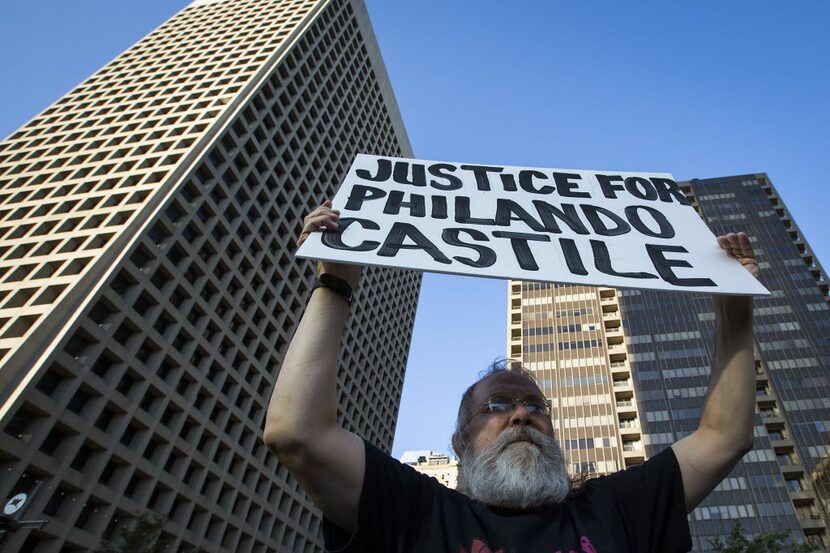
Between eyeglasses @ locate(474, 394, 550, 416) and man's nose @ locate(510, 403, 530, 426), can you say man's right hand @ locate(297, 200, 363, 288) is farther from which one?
man's nose @ locate(510, 403, 530, 426)

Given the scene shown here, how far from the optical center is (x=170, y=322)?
3319 cm

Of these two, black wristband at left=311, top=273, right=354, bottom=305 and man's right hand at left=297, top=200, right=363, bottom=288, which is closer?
black wristband at left=311, top=273, right=354, bottom=305

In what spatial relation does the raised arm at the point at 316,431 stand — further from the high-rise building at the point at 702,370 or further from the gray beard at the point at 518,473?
the high-rise building at the point at 702,370

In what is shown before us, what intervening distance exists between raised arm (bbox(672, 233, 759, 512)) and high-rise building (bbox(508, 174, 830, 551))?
5618cm

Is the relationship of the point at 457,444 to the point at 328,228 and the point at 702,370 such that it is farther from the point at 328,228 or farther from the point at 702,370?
the point at 702,370

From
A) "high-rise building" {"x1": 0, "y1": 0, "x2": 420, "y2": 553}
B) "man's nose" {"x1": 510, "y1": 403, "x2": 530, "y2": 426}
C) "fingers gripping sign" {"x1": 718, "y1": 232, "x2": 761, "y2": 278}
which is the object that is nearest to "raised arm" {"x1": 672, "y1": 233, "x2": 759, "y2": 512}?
"fingers gripping sign" {"x1": 718, "y1": 232, "x2": 761, "y2": 278}

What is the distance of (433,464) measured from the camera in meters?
141

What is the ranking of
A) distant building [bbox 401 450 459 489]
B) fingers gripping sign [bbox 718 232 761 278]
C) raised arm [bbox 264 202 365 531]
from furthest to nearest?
distant building [bbox 401 450 459 489]
fingers gripping sign [bbox 718 232 761 278]
raised arm [bbox 264 202 365 531]

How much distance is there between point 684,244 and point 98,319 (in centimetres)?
3144

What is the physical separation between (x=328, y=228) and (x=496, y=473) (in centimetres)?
174

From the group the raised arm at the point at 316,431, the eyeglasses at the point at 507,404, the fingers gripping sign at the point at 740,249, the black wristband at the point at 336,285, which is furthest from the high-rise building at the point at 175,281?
the fingers gripping sign at the point at 740,249

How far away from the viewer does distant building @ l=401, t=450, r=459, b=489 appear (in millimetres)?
129312

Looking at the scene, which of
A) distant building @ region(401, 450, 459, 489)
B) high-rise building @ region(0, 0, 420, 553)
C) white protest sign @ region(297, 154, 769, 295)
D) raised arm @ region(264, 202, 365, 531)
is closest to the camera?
raised arm @ region(264, 202, 365, 531)

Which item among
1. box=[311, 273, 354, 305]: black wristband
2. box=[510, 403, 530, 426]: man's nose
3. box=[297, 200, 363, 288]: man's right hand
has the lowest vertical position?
box=[510, 403, 530, 426]: man's nose
